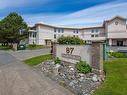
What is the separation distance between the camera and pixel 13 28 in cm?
4884

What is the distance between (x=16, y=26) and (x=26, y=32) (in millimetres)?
3405

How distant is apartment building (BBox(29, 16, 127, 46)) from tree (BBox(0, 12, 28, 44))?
288 inches

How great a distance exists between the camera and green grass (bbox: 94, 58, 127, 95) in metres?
8.98

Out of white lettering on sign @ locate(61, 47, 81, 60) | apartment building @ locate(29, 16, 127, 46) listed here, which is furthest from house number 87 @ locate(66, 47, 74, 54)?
apartment building @ locate(29, 16, 127, 46)

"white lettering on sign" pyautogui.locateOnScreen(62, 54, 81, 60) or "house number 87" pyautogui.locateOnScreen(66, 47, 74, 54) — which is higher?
"house number 87" pyautogui.locateOnScreen(66, 47, 74, 54)

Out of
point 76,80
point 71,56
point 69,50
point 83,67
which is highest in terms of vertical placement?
point 69,50

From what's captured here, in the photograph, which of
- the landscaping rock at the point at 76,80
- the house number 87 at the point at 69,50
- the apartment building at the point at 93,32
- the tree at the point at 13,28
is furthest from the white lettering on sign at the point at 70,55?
the apartment building at the point at 93,32

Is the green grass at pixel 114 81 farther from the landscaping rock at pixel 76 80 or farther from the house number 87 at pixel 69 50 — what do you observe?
the house number 87 at pixel 69 50

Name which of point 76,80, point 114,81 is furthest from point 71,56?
point 114,81

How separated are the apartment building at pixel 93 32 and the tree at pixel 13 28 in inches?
288

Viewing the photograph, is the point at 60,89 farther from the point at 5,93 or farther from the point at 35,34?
the point at 35,34

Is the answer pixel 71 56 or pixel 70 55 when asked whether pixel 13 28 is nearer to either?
pixel 70 55

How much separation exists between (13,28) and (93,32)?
89.0 feet

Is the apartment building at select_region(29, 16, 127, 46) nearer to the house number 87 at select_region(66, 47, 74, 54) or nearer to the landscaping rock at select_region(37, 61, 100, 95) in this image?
the house number 87 at select_region(66, 47, 74, 54)
